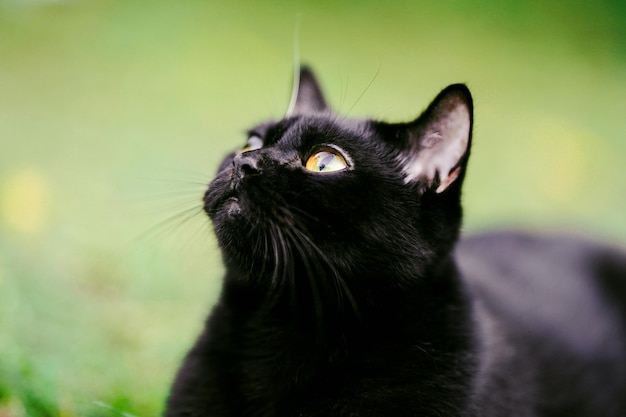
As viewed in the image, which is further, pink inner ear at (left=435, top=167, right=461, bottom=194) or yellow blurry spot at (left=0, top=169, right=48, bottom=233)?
yellow blurry spot at (left=0, top=169, right=48, bottom=233)

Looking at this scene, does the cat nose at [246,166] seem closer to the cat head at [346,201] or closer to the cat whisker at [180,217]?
A: the cat head at [346,201]

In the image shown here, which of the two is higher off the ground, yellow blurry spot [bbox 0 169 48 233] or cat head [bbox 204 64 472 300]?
cat head [bbox 204 64 472 300]

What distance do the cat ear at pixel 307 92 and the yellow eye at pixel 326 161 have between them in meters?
0.52

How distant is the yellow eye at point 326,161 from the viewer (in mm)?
1428

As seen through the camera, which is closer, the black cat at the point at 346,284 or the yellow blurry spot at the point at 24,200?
the black cat at the point at 346,284

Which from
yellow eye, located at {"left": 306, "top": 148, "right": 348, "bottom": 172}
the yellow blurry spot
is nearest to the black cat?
yellow eye, located at {"left": 306, "top": 148, "right": 348, "bottom": 172}

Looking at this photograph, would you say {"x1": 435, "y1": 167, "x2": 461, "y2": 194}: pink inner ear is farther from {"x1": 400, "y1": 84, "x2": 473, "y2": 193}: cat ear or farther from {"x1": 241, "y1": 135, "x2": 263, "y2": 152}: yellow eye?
{"x1": 241, "y1": 135, "x2": 263, "y2": 152}: yellow eye

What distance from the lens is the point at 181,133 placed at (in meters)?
4.29

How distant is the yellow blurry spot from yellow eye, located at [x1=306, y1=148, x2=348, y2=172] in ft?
6.41

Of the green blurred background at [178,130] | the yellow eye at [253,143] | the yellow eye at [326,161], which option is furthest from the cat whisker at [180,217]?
the yellow eye at [326,161]

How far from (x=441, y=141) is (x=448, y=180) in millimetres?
104

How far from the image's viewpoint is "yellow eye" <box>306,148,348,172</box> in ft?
4.68

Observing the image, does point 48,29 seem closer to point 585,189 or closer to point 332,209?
point 585,189

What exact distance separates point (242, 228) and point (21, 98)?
140 inches
